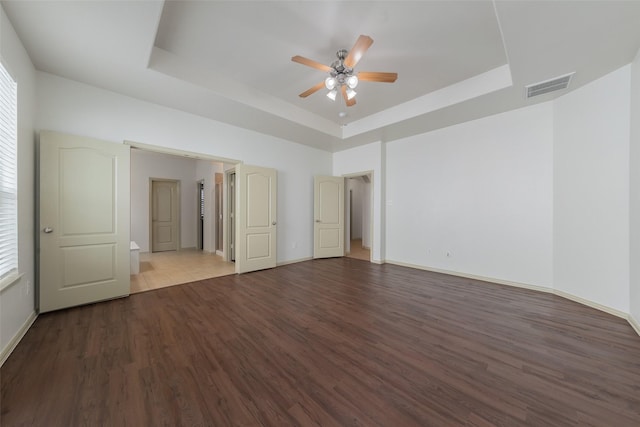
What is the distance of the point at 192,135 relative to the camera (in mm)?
3875

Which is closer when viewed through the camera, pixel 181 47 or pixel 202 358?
pixel 202 358

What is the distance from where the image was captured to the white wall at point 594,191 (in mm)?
2613

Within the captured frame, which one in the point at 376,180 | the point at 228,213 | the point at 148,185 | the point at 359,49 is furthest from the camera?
the point at 148,185

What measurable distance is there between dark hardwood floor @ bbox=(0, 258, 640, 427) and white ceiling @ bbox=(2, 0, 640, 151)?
9.06 ft

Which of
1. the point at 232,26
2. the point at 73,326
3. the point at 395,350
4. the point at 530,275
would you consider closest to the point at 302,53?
the point at 232,26

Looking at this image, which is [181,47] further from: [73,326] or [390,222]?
[390,222]

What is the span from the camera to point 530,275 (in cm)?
355

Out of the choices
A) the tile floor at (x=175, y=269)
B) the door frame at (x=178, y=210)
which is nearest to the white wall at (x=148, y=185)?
the door frame at (x=178, y=210)

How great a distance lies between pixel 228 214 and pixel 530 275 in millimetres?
5839

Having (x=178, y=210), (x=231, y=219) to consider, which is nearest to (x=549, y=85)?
(x=231, y=219)

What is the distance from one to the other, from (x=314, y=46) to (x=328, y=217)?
12.2 feet

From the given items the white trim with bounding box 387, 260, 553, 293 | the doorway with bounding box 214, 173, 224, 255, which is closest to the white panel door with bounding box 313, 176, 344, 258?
the white trim with bounding box 387, 260, 553, 293

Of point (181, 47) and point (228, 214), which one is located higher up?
point (181, 47)

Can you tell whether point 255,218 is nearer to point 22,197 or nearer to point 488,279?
point 22,197
